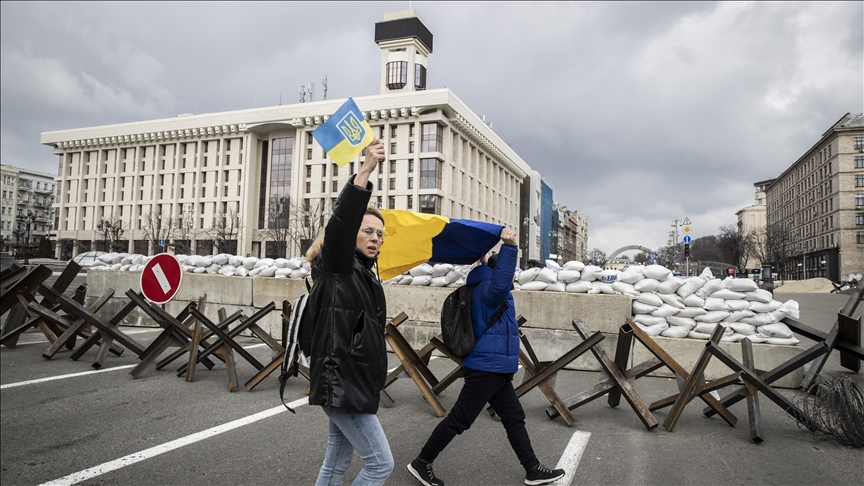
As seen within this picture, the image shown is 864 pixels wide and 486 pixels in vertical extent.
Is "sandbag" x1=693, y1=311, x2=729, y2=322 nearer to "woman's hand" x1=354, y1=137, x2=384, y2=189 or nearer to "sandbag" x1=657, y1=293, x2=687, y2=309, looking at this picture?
"sandbag" x1=657, y1=293, x2=687, y2=309

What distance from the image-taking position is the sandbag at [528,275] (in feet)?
27.3

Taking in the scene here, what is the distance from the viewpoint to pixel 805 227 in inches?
3236

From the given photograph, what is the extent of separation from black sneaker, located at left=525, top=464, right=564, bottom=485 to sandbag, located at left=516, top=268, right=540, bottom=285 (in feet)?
15.8

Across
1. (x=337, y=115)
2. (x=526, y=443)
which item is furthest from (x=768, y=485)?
(x=337, y=115)

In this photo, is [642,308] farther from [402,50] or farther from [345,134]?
[402,50]

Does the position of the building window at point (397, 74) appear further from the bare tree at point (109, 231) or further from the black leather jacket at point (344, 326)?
the black leather jacket at point (344, 326)

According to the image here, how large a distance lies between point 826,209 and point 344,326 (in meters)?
85.6

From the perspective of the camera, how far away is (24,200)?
118 m

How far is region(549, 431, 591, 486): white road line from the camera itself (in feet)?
12.5

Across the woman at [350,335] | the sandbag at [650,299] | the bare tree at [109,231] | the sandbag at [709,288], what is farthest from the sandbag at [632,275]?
the bare tree at [109,231]

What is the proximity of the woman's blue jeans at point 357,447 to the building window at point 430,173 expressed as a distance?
239ft

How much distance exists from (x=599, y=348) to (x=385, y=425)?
2190 millimetres

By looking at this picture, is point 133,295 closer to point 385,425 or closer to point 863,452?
point 385,425

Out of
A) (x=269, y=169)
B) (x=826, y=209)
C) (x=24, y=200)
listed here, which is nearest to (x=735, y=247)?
(x=826, y=209)
